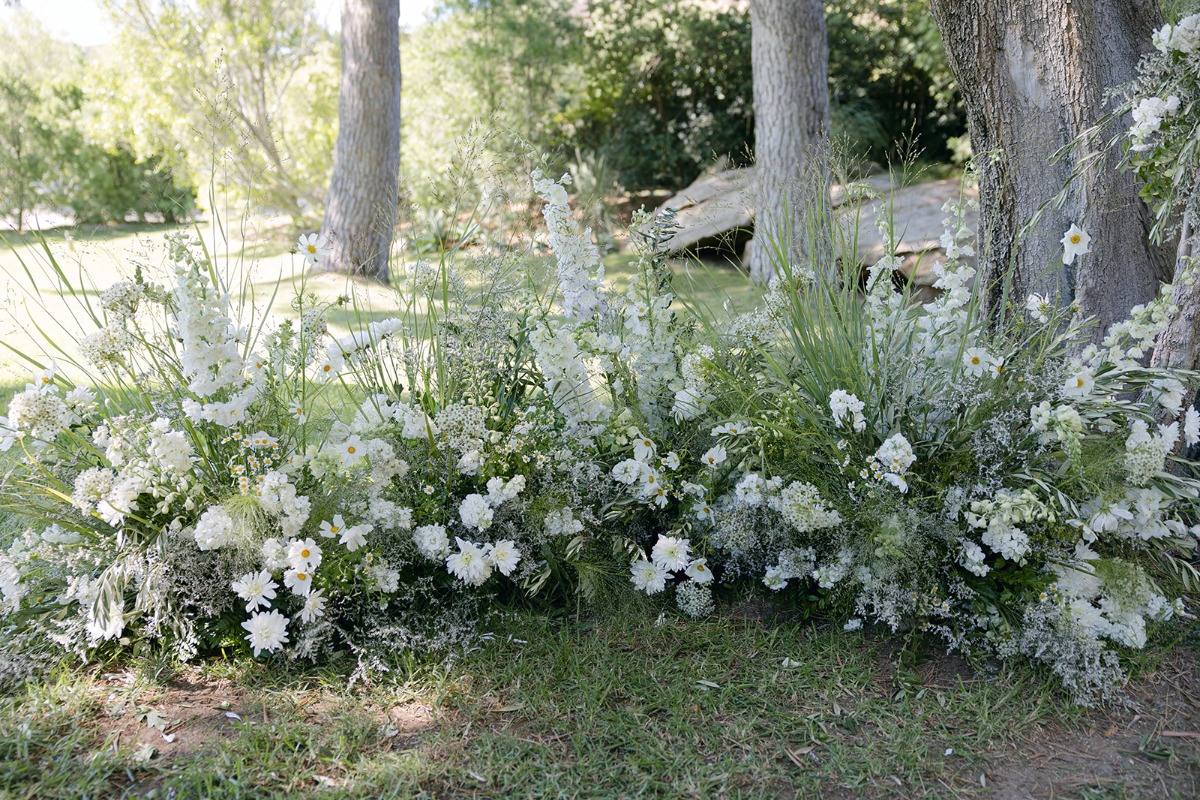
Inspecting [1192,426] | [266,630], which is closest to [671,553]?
[266,630]

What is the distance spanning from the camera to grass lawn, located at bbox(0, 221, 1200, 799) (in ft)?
6.52

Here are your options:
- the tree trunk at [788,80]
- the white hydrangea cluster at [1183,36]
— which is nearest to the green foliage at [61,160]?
the tree trunk at [788,80]

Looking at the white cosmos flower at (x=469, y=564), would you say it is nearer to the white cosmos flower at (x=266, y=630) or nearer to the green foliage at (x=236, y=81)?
the white cosmos flower at (x=266, y=630)

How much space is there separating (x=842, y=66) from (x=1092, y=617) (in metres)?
9.31

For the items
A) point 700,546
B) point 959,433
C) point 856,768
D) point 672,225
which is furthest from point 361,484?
point 959,433

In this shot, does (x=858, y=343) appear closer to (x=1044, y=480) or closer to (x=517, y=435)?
(x=1044, y=480)

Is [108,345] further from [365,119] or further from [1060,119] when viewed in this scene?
[365,119]

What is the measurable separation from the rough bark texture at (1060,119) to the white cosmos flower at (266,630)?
2.51 metres

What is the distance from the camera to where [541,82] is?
10.2m

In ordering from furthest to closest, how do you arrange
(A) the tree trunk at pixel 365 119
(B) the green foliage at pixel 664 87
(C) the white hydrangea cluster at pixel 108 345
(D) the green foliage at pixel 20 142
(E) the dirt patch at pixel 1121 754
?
(D) the green foliage at pixel 20 142, (B) the green foliage at pixel 664 87, (A) the tree trunk at pixel 365 119, (C) the white hydrangea cluster at pixel 108 345, (E) the dirt patch at pixel 1121 754

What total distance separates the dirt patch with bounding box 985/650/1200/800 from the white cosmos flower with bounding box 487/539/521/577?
131cm

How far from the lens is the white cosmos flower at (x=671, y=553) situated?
2.60m

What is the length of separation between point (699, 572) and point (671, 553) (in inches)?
4.8

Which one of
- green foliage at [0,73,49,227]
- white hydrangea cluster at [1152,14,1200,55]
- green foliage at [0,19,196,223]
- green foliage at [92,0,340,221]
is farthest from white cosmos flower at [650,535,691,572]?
green foliage at [0,73,49,227]
